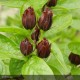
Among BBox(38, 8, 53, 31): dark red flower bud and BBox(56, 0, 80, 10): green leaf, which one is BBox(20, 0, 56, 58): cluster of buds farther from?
BBox(56, 0, 80, 10): green leaf

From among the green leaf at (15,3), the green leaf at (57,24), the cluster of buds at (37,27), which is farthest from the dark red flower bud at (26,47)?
the green leaf at (15,3)

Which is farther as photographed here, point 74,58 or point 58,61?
point 74,58

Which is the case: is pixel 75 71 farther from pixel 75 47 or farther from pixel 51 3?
pixel 51 3

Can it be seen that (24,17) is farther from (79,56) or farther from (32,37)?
(79,56)

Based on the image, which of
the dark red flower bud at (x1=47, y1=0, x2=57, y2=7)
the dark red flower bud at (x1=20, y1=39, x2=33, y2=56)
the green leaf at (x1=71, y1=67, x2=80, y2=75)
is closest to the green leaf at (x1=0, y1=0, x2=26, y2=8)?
the dark red flower bud at (x1=47, y1=0, x2=57, y2=7)

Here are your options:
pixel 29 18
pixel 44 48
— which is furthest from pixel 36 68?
pixel 29 18

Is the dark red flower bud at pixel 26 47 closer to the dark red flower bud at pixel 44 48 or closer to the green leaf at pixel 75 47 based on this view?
the dark red flower bud at pixel 44 48
